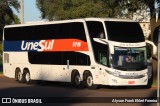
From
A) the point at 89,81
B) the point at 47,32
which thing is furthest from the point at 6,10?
the point at 89,81

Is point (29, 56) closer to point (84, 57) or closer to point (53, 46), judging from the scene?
point (53, 46)

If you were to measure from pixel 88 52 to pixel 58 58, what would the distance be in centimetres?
296

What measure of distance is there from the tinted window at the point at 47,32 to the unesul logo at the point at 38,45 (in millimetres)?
257

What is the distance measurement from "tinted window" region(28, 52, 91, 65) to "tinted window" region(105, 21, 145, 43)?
1967 millimetres

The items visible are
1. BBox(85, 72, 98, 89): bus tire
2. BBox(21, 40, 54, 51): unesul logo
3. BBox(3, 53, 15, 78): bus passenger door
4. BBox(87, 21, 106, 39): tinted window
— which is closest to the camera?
BBox(87, 21, 106, 39): tinted window

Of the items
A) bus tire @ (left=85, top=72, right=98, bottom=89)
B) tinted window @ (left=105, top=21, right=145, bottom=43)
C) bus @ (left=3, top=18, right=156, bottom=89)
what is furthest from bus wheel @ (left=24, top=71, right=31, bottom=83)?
tinted window @ (left=105, top=21, right=145, bottom=43)

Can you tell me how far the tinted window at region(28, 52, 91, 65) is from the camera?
93.5 feet

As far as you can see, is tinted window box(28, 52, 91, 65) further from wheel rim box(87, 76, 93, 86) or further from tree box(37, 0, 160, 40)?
tree box(37, 0, 160, 40)

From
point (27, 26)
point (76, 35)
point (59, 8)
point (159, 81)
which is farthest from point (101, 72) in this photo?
point (59, 8)

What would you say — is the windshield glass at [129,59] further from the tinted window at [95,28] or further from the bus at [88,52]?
the tinted window at [95,28]

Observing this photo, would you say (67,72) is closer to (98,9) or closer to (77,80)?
(77,80)

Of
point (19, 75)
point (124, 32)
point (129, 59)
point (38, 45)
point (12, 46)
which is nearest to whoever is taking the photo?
point (129, 59)

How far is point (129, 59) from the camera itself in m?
27.3

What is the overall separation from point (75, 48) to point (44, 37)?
10.7 ft
